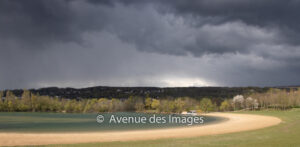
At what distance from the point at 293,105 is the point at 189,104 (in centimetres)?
5023

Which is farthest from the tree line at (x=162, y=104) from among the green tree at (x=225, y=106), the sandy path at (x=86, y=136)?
the sandy path at (x=86, y=136)

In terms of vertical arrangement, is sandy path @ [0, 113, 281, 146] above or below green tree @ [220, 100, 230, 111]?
above

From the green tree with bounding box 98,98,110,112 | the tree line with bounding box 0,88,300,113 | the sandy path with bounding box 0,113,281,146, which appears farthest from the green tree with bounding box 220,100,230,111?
the sandy path with bounding box 0,113,281,146

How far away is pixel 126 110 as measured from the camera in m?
179

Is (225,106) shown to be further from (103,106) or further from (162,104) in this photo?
(103,106)

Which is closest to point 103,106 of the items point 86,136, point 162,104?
point 162,104

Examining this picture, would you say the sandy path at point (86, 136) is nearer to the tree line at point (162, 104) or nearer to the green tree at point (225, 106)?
the tree line at point (162, 104)

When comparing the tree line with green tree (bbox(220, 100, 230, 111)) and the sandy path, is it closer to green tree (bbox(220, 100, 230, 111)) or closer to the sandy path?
green tree (bbox(220, 100, 230, 111))

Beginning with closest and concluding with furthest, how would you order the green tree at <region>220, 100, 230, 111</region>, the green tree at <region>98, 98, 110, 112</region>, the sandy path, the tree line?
the sandy path
the tree line
the green tree at <region>220, 100, 230, 111</region>
the green tree at <region>98, 98, 110, 112</region>

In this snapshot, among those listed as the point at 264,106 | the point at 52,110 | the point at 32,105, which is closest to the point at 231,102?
the point at 264,106

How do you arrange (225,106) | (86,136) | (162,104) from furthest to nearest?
1. (162,104)
2. (225,106)
3. (86,136)

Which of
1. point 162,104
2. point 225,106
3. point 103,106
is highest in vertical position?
point 162,104

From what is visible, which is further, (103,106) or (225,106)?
(103,106)

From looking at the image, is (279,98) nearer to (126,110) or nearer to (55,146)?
(126,110)
